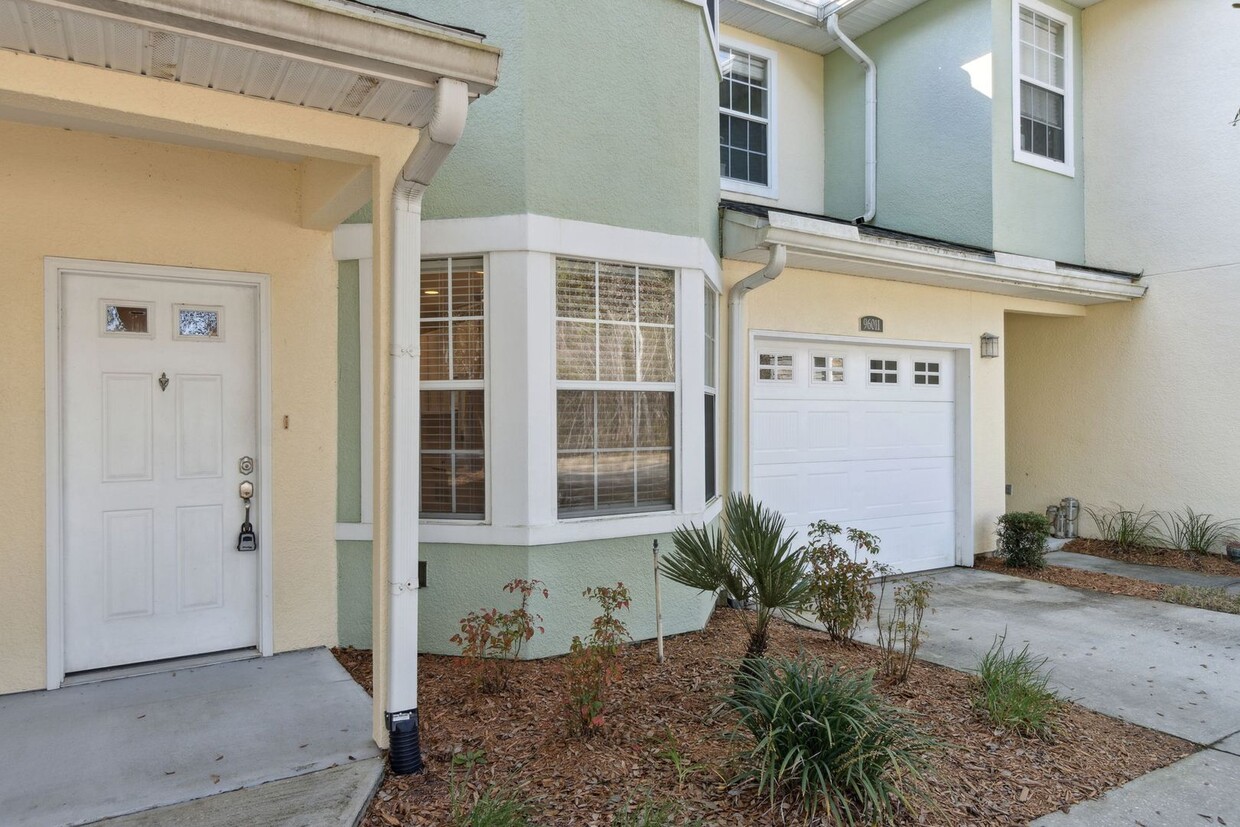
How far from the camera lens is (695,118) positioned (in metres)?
5.45

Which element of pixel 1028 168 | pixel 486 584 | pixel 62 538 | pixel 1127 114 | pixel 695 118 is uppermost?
pixel 1127 114

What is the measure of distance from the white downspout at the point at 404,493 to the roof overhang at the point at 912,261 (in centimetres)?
345

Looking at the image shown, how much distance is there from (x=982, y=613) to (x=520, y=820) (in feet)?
16.0

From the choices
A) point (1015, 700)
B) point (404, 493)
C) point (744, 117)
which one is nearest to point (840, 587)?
point (1015, 700)

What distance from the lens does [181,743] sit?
3.47 metres

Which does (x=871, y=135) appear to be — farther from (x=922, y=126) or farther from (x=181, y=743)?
(x=181, y=743)

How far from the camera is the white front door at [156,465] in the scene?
4.24 meters

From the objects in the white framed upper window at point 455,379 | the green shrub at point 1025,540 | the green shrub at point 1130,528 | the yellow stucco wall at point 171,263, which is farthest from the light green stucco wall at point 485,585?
the green shrub at point 1130,528

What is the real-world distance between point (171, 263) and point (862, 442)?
618 cm

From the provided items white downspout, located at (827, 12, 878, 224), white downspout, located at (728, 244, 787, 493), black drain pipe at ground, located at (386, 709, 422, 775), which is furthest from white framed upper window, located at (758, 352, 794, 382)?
black drain pipe at ground, located at (386, 709, 422, 775)

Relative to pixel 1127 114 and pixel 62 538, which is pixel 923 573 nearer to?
pixel 1127 114

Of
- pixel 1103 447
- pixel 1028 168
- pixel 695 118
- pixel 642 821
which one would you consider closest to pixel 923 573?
pixel 1103 447

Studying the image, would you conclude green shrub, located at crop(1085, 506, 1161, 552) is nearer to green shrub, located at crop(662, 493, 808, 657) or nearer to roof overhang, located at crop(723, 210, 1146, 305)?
roof overhang, located at crop(723, 210, 1146, 305)

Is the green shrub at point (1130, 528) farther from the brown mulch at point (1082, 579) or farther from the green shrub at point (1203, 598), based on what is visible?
the green shrub at point (1203, 598)
